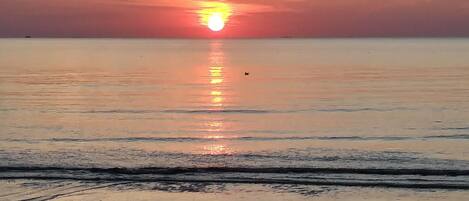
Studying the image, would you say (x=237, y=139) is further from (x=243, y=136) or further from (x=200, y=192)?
(x=200, y=192)

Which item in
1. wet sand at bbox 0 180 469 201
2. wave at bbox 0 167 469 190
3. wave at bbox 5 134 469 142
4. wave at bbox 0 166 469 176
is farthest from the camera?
wave at bbox 5 134 469 142

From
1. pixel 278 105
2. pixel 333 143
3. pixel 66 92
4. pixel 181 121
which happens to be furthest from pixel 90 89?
pixel 333 143

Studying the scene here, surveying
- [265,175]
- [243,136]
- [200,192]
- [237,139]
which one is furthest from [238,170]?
[243,136]

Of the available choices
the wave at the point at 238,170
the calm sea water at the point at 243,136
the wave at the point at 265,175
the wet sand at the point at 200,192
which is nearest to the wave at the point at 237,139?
the calm sea water at the point at 243,136

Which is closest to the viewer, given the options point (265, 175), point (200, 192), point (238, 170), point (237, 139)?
point (200, 192)

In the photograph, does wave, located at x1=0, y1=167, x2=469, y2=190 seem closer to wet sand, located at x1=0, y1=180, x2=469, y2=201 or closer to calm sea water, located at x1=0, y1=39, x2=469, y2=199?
calm sea water, located at x1=0, y1=39, x2=469, y2=199

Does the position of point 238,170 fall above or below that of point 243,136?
below

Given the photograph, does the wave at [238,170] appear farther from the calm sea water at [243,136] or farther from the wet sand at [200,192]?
the wet sand at [200,192]

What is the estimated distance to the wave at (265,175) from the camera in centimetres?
1677

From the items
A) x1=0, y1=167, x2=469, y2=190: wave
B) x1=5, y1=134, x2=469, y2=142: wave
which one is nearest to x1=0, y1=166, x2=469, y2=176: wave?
x1=0, y1=167, x2=469, y2=190: wave

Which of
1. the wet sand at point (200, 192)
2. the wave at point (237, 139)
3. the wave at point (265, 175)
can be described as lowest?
the wet sand at point (200, 192)

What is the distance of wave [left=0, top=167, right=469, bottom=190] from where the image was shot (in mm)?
16766

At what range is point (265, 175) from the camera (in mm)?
17781

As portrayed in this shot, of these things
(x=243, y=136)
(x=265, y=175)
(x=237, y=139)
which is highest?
(x=243, y=136)
